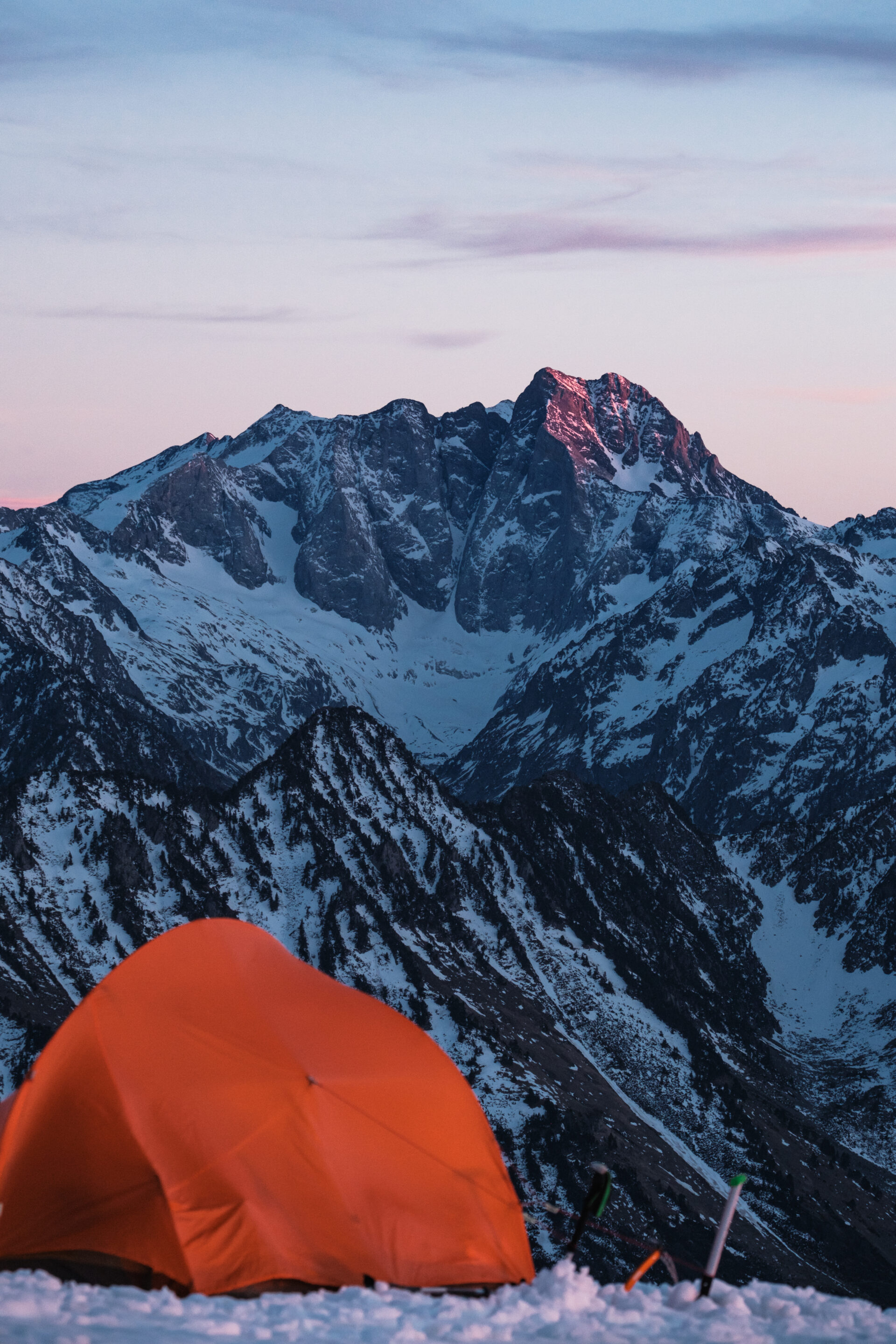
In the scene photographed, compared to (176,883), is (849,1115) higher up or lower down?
lower down

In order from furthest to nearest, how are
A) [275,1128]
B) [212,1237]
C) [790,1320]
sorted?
[275,1128] < [212,1237] < [790,1320]

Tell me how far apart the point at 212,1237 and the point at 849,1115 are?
14818 cm

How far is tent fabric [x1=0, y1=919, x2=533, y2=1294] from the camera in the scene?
3384 centimetres

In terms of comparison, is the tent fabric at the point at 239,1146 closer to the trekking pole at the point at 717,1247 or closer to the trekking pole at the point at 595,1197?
the trekking pole at the point at 595,1197

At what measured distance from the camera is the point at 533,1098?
138 metres

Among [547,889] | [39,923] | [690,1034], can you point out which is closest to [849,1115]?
[690,1034]

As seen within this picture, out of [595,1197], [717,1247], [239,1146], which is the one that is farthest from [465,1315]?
[239,1146]

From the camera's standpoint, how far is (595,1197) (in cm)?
3012

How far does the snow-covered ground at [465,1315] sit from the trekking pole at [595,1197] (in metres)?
1.04

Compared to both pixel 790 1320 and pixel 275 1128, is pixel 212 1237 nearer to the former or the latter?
pixel 275 1128

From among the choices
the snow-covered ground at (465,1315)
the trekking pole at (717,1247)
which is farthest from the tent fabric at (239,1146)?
the trekking pole at (717,1247)

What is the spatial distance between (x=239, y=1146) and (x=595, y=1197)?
350 inches

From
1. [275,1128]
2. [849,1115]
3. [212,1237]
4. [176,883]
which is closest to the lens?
[212,1237]

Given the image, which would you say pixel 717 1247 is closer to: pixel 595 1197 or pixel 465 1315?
pixel 595 1197
